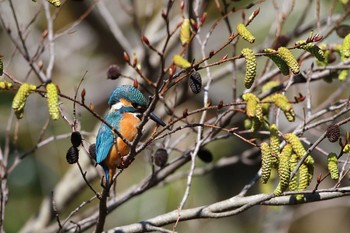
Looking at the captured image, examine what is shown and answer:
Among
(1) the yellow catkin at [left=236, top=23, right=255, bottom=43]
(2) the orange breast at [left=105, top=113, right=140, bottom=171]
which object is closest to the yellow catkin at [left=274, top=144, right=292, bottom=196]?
(1) the yellow catkin at [left=236, top=23, right=255, bottom=43]

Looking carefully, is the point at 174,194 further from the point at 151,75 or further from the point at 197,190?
the point at 151,75

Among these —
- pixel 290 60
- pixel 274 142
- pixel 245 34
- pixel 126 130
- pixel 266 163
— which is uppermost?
pixel 126 130

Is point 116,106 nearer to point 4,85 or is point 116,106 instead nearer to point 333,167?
point 4,85

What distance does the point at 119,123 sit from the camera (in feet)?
12.2

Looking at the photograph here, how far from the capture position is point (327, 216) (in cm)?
900

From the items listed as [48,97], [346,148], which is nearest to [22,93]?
[48,97]

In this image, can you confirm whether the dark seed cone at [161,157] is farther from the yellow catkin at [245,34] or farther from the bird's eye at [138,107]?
the yellow catkin at [245,34]

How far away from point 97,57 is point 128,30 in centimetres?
58

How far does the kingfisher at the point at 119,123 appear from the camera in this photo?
135 inches

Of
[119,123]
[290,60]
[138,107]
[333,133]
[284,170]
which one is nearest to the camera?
[290,60]

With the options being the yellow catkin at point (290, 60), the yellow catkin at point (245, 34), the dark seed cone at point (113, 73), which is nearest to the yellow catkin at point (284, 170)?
the yellow catkin at point (290, 60)

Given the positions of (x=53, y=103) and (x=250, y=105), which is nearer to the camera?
(x=53, y=103)

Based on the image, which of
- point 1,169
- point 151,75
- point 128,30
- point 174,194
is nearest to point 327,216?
point 174,194

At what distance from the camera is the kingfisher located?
3420 millimetres
